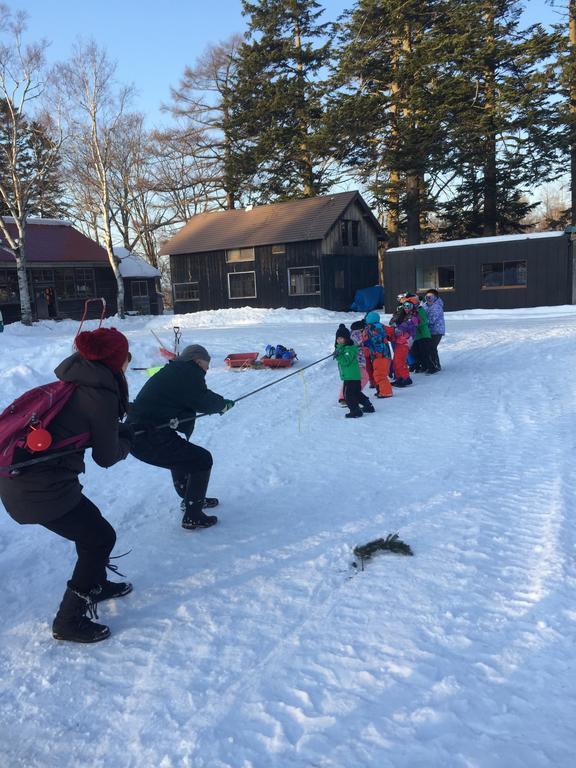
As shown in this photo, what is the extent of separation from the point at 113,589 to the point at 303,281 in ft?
82.5

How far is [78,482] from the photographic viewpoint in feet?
10.0

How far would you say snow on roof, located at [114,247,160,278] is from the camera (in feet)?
100

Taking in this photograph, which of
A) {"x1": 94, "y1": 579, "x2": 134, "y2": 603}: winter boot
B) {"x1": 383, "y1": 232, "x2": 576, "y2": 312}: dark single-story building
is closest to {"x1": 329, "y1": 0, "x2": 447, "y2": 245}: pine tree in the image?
{"x1": 383, "y1": 232, "x2": 576, "y2": 312}: dark single-story building

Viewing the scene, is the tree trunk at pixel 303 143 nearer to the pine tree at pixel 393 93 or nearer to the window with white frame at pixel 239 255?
the pine tree at pixel 393 93

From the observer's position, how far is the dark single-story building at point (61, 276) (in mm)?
26828

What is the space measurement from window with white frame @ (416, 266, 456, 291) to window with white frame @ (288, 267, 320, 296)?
5081mm

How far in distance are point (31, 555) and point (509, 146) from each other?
29712 mm

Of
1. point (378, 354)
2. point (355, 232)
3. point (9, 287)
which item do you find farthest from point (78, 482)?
point (355, 232)

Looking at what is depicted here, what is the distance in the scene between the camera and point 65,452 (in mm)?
2969

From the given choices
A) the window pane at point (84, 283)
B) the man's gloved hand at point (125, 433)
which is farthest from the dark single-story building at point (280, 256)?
the man's gloved hand at point (125, 433)

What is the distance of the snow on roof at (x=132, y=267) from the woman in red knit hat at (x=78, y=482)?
28756 mm

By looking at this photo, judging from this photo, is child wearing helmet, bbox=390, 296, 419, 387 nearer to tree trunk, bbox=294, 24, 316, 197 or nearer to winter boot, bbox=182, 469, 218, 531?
winter boot, bbox=182, 469, 218, 531

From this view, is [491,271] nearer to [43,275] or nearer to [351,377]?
[351,377]

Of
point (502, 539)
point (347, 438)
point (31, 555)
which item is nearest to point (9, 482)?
point (31, 555)
